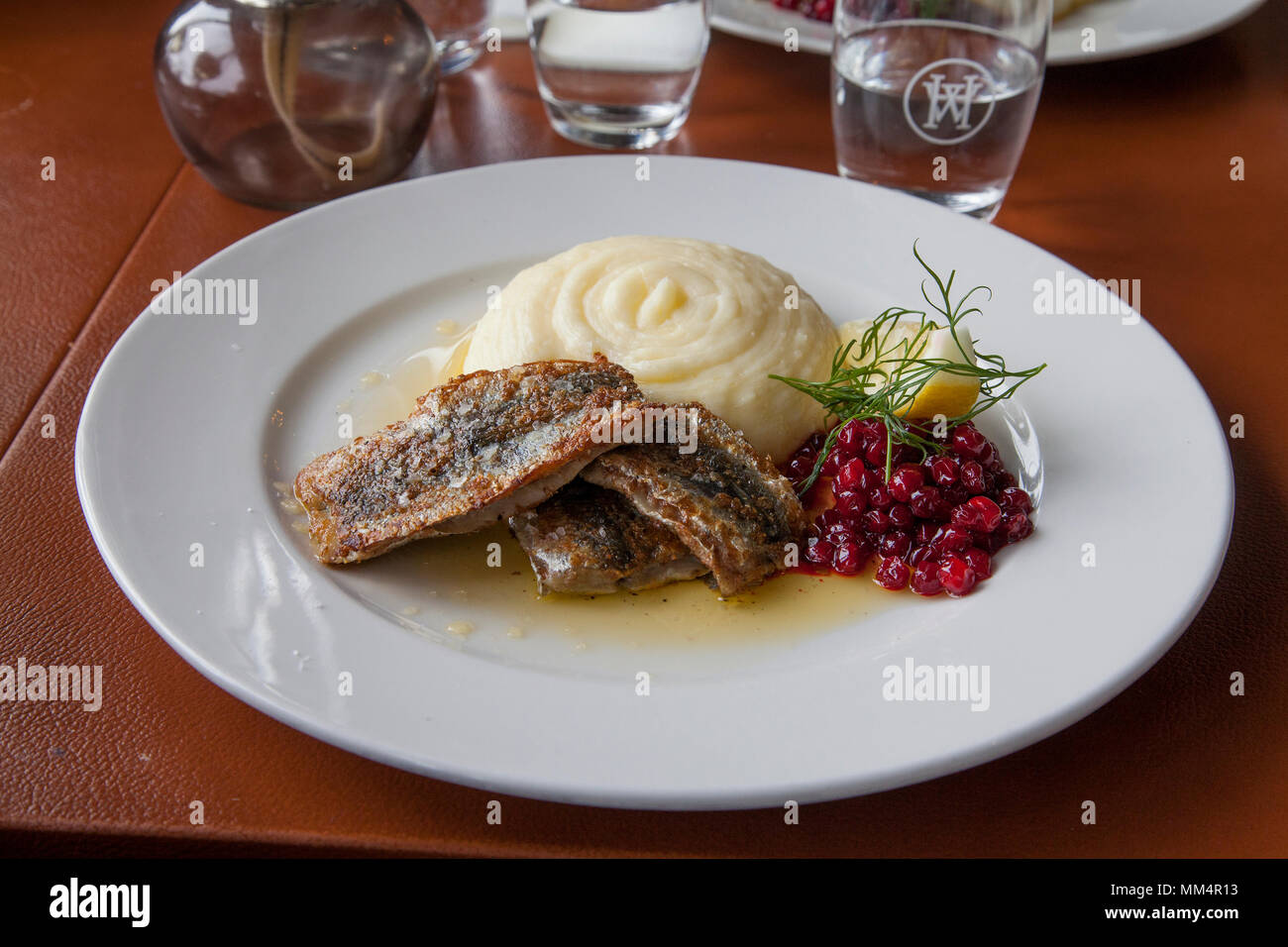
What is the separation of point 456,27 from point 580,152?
1070 millimetres

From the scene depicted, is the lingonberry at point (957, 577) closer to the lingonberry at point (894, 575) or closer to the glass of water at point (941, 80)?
the lingonberry at point (894, 575)

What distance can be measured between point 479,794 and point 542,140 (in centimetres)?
314

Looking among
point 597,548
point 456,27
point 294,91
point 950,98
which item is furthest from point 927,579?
point 456,27

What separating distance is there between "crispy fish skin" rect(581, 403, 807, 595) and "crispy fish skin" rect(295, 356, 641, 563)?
120 millimetres

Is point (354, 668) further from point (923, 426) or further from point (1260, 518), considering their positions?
point (1260, 518)

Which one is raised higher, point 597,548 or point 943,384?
point 943,384

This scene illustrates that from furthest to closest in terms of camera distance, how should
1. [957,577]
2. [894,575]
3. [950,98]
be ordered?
[950,98] → [894,575] → [957,577]

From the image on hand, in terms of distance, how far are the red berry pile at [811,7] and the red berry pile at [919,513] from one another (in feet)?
8.62

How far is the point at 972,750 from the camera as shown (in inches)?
85.0

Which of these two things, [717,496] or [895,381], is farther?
[895,381]

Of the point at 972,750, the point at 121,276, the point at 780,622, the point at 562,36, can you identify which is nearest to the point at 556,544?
the point at 780,622

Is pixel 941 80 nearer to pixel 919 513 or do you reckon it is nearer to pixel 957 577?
pixel 919 513

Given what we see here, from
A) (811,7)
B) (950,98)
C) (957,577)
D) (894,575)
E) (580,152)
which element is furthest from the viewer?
(811,7)

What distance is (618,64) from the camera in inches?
175
